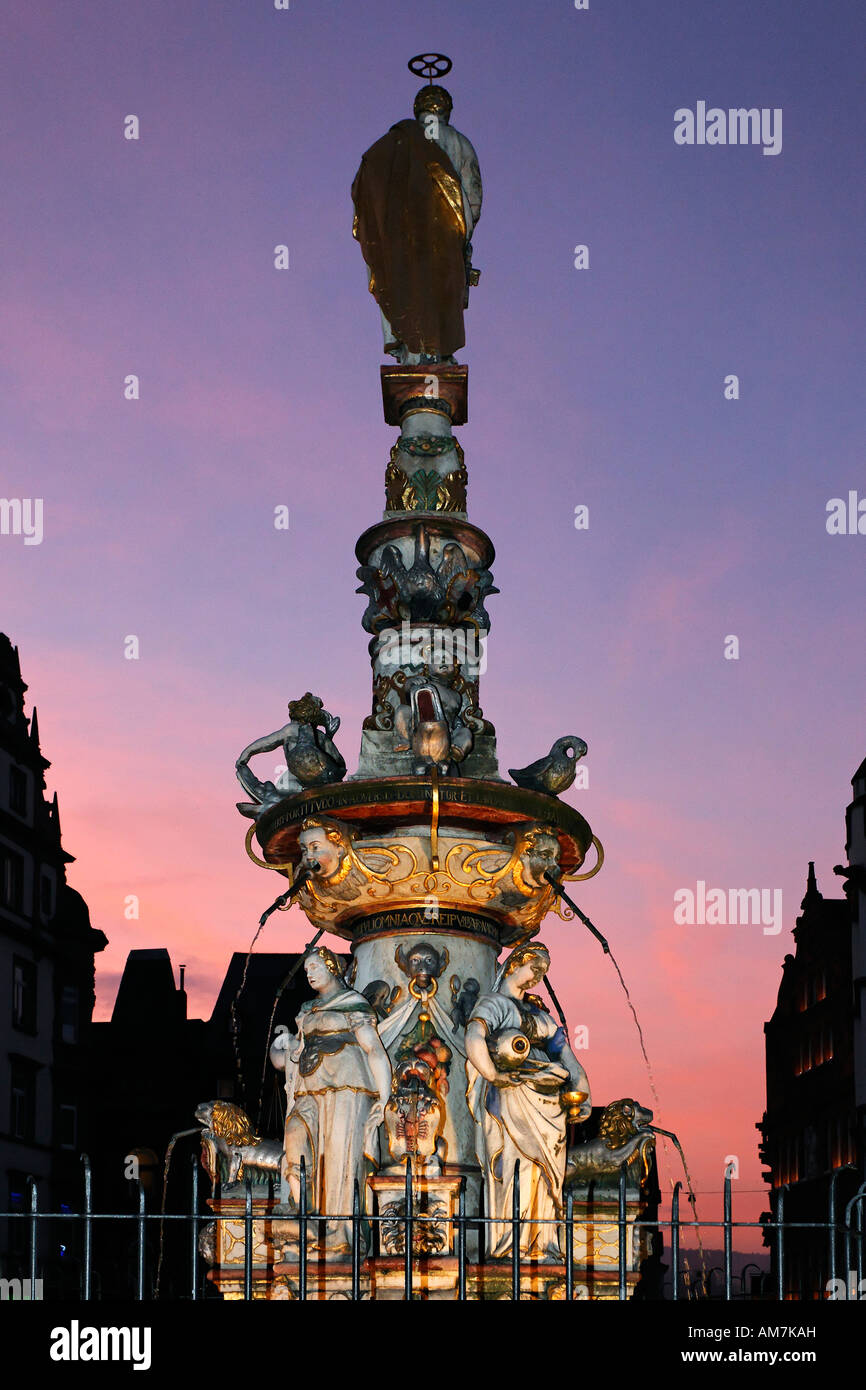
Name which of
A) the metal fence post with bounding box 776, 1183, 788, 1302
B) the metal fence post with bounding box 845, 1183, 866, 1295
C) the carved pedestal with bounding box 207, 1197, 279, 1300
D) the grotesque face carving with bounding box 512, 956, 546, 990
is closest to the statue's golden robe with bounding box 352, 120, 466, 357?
the grotesque face carving with bounding box 512, 956, 546, 990

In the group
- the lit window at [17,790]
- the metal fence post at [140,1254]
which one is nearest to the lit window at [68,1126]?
the lit window at [17,790]

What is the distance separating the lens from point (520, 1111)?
53.7 ft

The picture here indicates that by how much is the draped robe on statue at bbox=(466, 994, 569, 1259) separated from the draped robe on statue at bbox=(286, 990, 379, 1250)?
0.95 metres

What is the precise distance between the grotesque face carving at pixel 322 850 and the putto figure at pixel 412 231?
251 inches

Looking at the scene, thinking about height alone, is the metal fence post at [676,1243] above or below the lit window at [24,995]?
below

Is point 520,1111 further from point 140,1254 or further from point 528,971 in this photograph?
point 140,1254

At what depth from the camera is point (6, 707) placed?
Answer: 5397 centimetres

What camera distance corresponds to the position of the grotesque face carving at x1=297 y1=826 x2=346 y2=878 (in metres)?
17.5

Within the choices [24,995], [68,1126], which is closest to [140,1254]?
[24,995]

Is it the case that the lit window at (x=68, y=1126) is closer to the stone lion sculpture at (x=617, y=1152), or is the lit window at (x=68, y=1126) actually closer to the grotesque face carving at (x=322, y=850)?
the grotesque face carving at (x=322, y=850)

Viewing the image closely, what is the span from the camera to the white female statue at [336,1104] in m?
16.3

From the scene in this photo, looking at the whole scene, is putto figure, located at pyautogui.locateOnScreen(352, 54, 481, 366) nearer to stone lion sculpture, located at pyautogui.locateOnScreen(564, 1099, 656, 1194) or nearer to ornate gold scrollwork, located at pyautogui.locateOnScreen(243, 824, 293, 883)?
ornate gold scrollwork, located at pyautogui.locateOnScreen(243, 824, 293, 883)
